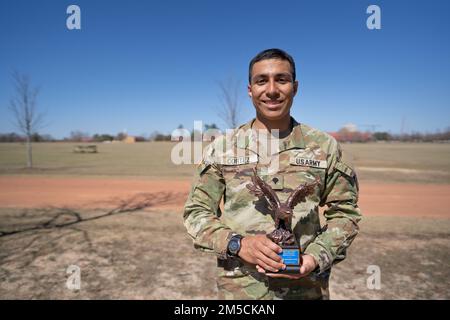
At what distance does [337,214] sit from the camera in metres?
2.03

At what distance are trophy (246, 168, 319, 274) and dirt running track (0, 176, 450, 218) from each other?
8.08 m

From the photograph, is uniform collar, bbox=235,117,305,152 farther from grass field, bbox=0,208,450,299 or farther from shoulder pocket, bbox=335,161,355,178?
grass field, bbox=0,208,450,299

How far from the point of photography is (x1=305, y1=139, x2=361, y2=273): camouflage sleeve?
1902mm

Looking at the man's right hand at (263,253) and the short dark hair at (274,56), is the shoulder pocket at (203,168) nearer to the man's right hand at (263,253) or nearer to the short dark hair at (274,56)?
the man's right hand at (263,253)

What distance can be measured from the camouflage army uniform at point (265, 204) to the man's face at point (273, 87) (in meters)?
0.26

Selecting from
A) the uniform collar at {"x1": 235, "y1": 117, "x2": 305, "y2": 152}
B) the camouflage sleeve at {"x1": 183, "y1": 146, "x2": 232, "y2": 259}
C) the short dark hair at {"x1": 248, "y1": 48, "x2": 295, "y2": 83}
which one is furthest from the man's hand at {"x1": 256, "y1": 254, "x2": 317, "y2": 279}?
the short dark hair at {"x1": 248, "y1": 48, "x2": 295, "y2": 83}

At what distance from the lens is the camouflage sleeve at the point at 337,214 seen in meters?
1.90

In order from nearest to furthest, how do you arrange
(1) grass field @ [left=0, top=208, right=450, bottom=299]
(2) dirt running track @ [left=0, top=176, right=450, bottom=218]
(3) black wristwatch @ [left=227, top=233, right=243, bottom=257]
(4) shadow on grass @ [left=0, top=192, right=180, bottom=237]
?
(3) black wristwatch @ [left=227, top=233, right=243, bottom=257] → (1) grass field @ [left=0, top=208, right=450, bottom=299] → (4) shadow on grass @ [left=0, top=192, right=180, bottom=237] → (2) dirt running track @ [left=0, top=176, right=450, bottom=218]

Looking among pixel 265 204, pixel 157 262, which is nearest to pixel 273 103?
pixel 265 204

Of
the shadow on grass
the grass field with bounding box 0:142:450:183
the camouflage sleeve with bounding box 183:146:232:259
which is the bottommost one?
the shadow on grass

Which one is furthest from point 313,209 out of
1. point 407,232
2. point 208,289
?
point 407,232

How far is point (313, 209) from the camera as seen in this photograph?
6.80ft

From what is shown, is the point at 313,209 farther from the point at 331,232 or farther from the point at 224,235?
the point at 224,235

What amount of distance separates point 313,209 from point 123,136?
128 metres
